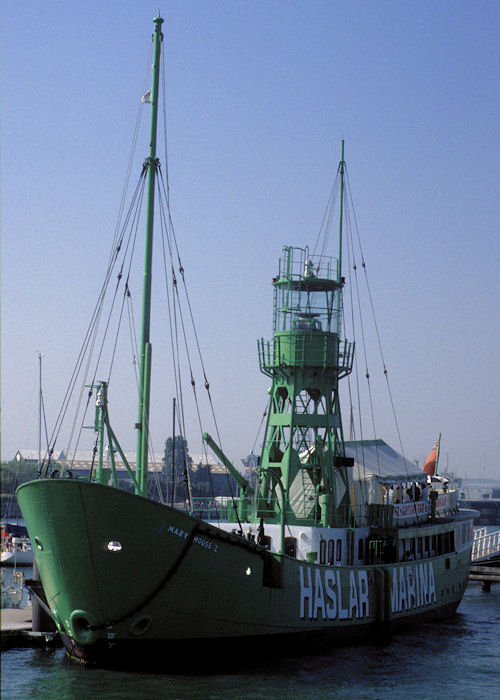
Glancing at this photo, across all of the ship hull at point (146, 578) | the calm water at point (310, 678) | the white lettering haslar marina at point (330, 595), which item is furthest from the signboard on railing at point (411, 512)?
the ship hull at point (146, 578)

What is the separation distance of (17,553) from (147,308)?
44.5m

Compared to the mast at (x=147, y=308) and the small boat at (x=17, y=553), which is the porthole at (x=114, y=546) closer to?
the mast at (x=147, y=308)

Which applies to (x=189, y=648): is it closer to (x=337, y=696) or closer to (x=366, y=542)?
(x=337, y=696)

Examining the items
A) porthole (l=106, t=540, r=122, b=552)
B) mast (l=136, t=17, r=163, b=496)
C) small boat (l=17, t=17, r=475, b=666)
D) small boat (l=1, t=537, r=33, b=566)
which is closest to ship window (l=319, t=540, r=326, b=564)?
small boat (l=17, t=17, r=475, b=666)

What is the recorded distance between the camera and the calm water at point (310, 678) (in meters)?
21.1

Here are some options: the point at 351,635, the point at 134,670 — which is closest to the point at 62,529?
the point at 134,670

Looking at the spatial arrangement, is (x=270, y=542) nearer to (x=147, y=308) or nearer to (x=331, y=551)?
(x=331, y=551)

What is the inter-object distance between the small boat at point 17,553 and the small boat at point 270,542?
108 ft

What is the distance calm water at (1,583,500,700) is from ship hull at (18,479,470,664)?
2.94 feet

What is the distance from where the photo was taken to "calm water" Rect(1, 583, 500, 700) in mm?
21078

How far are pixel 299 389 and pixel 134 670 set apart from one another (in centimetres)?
1277

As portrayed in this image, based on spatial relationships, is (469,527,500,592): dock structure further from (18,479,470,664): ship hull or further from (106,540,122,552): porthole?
(106,540,122,552): porthole

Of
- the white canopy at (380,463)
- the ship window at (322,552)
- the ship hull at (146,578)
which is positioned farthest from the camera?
the white canopy at (380,463)

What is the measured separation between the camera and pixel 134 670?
2239cm
